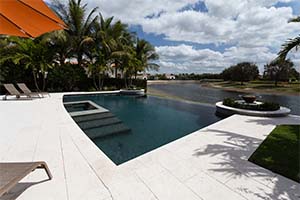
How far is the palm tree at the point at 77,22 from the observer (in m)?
17.6

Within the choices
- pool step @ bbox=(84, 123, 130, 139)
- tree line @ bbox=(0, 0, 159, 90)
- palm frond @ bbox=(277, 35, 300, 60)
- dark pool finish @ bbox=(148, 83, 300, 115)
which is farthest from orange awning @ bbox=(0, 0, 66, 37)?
tree line @ bbox=(0, 0, 159, 90)

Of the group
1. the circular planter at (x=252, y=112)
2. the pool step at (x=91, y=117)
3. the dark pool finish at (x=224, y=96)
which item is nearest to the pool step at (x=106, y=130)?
the pool step at (x=91, y=117)

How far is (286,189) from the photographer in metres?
2.71

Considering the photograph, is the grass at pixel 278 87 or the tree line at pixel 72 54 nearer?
the tree line at pixel 72 54

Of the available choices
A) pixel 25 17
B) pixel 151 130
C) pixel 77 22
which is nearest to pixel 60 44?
pixel 77 22

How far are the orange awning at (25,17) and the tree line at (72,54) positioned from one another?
47.4ft

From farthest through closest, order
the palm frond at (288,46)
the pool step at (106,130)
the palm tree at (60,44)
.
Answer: the palm tree at (60,44) < the pool step at (106,130) < the palm frond at (288,46)

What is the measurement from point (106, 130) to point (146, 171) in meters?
3.80

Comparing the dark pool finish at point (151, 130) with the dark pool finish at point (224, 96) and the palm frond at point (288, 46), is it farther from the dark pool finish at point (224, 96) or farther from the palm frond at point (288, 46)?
the dark pool finish at point (224, 96)

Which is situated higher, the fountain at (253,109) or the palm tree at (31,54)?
the palm tree at (31,54)

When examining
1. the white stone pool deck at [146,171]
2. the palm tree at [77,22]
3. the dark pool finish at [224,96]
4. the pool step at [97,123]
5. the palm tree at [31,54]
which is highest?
the palm tree at [77,22]

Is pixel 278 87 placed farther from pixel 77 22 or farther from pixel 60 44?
pixel 60 44

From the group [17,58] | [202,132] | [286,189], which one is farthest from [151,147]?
[17,58]

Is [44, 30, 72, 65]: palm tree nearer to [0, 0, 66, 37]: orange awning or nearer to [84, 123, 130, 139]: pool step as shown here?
[84, 123, 130, 139]: pool step
